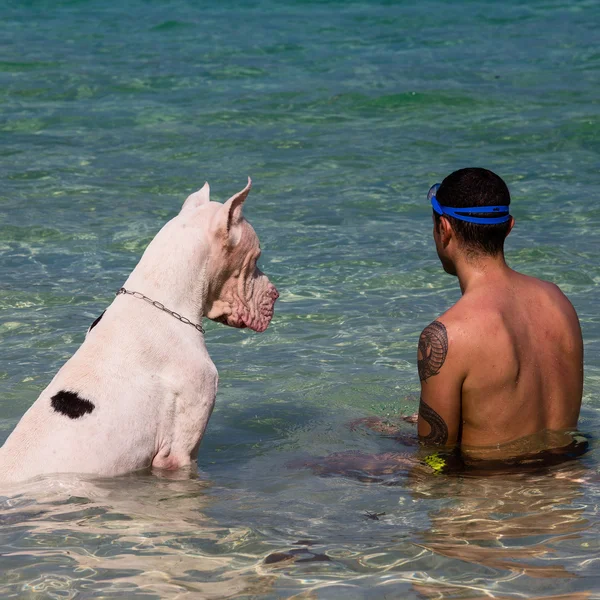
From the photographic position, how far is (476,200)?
550 cm

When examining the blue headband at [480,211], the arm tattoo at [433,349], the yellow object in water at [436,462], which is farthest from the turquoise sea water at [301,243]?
the blue headband at [480,211]

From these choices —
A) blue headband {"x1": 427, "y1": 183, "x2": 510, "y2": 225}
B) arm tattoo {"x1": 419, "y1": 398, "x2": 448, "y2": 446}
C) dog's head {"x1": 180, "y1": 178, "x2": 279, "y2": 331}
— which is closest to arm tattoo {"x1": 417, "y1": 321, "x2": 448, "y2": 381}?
arm tattoo {"x1": 419, "y1": 398, "x2": 448, "y2": 446}

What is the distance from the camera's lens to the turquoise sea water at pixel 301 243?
4.79 metres

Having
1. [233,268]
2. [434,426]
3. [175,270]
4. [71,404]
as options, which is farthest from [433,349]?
[71,404]

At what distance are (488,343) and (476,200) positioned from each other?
29.0 inches

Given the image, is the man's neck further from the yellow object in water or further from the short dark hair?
the yellow object in water

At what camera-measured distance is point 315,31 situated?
22406mm

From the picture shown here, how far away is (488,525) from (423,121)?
441 inches

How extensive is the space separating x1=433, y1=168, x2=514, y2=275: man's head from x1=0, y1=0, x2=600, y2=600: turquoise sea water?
1.26 m

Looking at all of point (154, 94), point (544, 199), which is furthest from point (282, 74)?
point (544, 199)

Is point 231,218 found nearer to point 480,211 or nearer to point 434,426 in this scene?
point 480,211

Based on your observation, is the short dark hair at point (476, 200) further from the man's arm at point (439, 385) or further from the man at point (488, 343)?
the man's arm at point (439, 385)

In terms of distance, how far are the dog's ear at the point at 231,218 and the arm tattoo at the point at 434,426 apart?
1340 mm

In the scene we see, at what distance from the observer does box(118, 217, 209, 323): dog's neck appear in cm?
554
